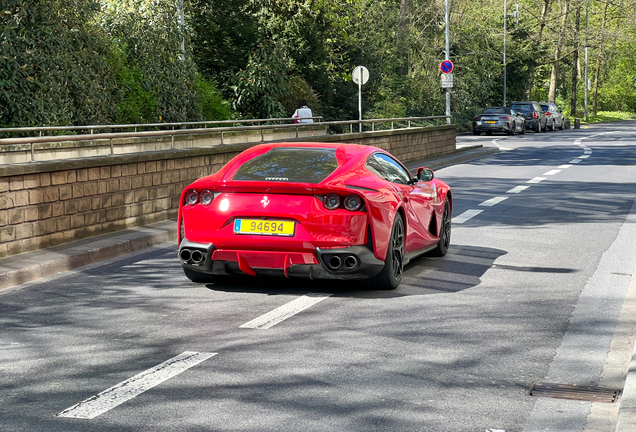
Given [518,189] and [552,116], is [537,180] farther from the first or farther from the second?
[552,116]

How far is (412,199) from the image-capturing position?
9266 mm

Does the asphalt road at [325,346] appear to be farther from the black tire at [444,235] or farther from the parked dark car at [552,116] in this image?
the parked dark car at [552,116]

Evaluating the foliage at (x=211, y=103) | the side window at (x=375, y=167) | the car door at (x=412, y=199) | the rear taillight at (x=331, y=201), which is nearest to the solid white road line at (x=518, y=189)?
the car door at (x=412, y=199)

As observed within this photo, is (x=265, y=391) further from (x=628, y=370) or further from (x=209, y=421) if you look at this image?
(x=628, y=370)

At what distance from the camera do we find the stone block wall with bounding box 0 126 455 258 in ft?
32.8

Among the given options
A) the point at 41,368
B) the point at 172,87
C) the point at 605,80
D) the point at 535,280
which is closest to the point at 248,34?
the point at 172,87

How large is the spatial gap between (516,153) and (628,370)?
2819 cm

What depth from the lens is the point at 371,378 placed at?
18.4 feet

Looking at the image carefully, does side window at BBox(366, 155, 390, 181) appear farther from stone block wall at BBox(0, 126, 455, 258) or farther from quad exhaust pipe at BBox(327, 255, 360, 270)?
stone block wall at BBox(0, 126, 455, 258)

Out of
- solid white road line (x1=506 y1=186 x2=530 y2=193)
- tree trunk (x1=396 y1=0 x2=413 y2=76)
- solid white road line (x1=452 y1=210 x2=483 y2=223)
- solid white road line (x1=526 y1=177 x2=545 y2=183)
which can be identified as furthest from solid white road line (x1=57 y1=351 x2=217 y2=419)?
tree trunk (x1=396 y1=0 x2=413 y2=76)

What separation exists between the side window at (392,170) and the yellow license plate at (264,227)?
1360 millimetres

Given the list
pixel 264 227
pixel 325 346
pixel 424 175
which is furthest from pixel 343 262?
pixel 424 175

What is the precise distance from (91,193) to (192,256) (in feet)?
11.8

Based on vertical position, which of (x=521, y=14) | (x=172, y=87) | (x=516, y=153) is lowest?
(x=516, y=153)
